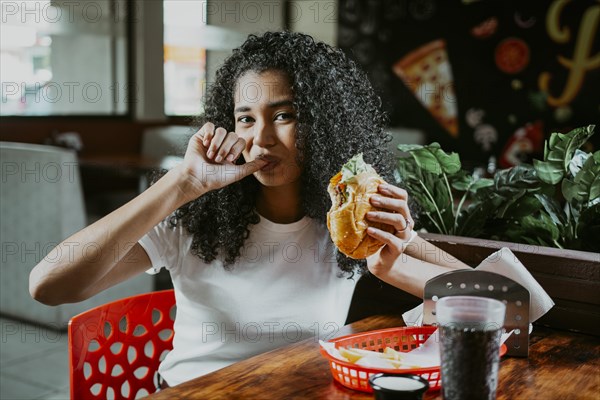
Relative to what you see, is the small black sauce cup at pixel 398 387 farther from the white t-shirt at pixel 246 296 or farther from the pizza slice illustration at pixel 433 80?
the pizza slice illustration at pixel 433 80

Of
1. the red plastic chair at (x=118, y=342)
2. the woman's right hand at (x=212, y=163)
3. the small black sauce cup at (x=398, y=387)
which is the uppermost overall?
the woman's right hand at (x=212, y=163)

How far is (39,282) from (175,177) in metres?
0.37

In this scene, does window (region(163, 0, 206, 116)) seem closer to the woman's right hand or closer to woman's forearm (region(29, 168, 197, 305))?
the woman's right hand

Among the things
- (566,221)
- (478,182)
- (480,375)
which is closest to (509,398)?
(480,375)

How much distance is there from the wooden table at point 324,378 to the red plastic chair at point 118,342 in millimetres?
438

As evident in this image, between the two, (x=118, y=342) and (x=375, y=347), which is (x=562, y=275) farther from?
(x=118, y=342)

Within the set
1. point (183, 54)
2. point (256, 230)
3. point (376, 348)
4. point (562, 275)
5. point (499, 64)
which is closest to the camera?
point (376, 348)

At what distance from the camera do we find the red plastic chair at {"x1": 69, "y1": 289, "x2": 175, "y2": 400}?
5.01 ft

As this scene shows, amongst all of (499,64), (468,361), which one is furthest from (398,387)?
(499,64)

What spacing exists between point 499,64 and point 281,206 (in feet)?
16.3

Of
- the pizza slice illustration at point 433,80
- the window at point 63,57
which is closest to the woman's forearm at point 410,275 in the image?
the window at point 63,57

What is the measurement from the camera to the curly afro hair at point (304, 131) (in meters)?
1.68

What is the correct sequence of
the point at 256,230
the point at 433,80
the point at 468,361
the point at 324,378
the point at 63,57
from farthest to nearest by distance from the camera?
the point at 433,80 < the point at 63,57 < the point at 256,230 < the point at 324,378 < the point at 468,361

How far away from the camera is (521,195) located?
1812 millimetres
